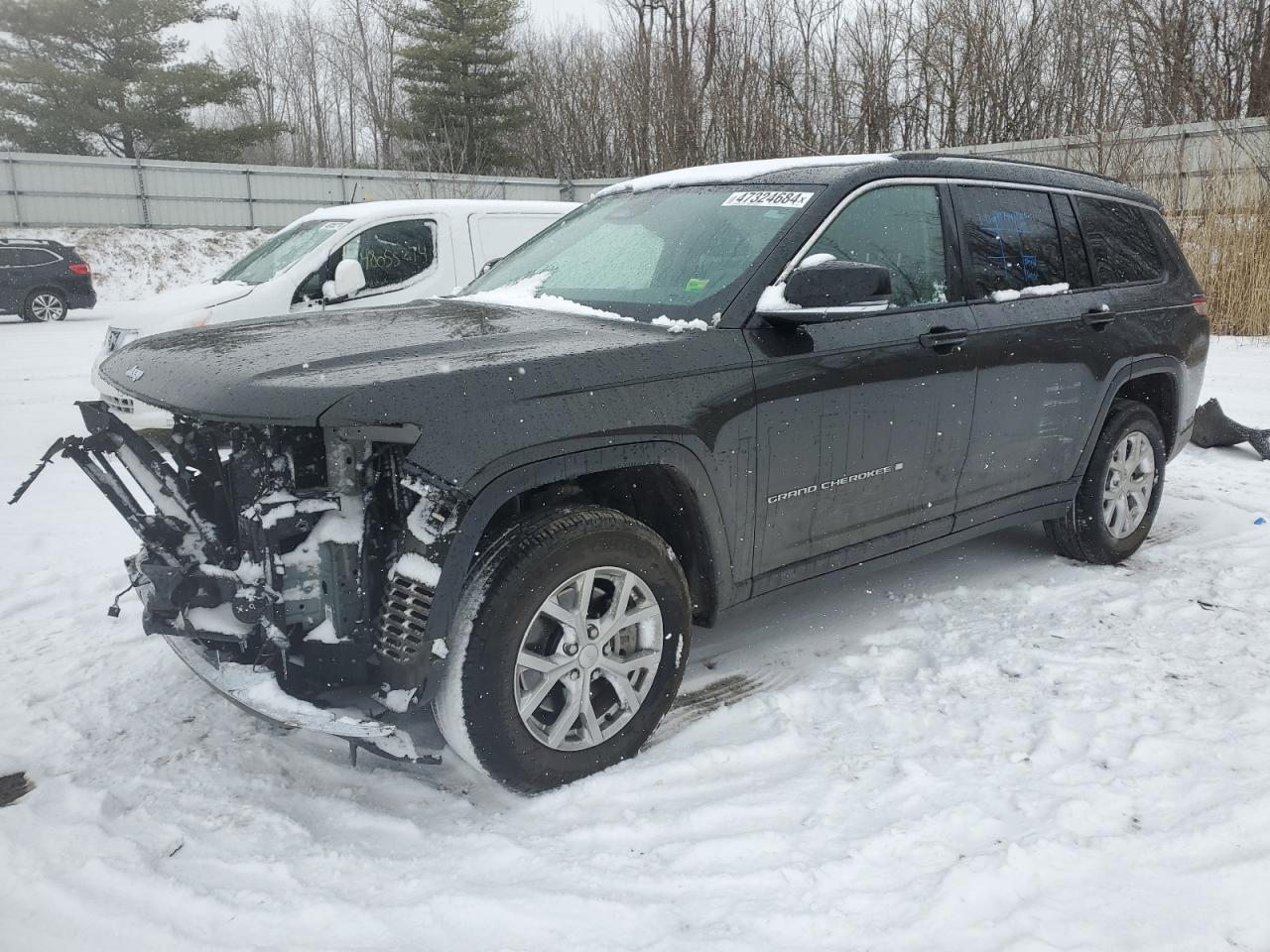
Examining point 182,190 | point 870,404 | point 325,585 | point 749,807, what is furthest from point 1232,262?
point 182,190

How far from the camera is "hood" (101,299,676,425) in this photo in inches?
94.6

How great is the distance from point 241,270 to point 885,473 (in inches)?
269

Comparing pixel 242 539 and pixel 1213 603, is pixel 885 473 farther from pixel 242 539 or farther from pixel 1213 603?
pixel 242 539

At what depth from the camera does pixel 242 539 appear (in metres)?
2.66

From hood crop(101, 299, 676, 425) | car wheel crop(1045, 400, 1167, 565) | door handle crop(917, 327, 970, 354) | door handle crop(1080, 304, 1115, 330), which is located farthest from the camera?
car wheel crop(1045, 400, 1167, 565)

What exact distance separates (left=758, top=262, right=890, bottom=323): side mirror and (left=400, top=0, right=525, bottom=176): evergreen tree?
97.1 feet

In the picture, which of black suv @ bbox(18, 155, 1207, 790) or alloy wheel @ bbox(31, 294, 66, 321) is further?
alloy wheel @ bbox(31, 294, 66, 321)

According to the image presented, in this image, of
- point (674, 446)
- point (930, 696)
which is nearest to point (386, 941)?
point (674, 446)

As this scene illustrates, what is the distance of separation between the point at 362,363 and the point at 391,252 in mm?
5945

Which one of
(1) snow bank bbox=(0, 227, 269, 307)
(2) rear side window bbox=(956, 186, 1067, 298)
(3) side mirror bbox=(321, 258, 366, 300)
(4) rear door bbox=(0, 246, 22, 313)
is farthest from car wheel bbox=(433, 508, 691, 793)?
(1) snow bank bbox=(0, 227, 269, 307)

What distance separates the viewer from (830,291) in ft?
9.93

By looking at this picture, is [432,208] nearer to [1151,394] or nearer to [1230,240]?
[1151,394]

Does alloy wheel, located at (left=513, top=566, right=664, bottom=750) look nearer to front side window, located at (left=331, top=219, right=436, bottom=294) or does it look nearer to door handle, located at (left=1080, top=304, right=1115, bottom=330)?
door handle, located at (left=1080, top=304, right=1115, bottom=330)

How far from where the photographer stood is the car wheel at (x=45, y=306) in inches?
694
